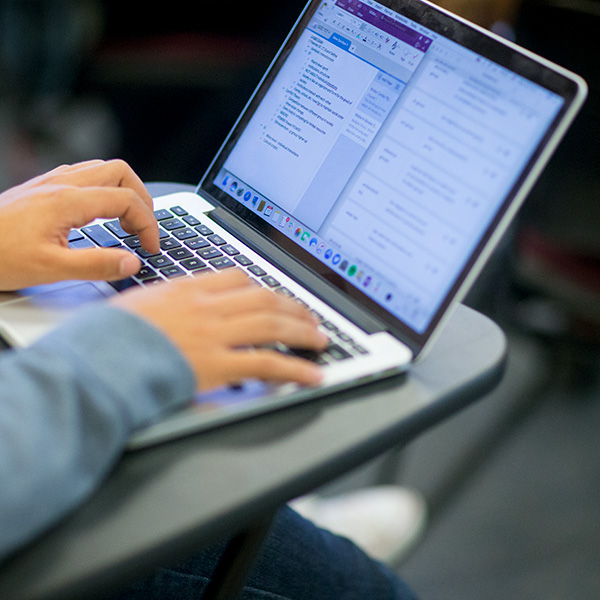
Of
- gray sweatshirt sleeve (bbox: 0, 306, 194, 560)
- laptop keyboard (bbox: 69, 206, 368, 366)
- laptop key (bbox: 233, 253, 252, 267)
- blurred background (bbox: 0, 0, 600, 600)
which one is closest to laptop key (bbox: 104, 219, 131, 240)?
laptop keyboard (bbox: 69, 206, 368, 366)

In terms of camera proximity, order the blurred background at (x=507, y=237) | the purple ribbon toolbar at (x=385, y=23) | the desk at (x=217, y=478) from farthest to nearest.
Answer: the blurred background at (x=507, y=237), the purple ribbon toolbar at (x=385, y=23), the desk at (x=217, y=478)

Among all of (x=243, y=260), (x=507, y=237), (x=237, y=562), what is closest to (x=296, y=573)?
(x=237, y=562)

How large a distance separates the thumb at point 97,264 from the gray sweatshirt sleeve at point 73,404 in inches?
3.9

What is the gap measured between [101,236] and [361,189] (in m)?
0.23

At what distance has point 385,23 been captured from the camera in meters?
0.61

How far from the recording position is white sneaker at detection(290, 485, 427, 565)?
110cm

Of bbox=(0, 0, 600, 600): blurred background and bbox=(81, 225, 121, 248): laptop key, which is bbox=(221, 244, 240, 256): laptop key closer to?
bbox=(81, 225, 121, 248): laptop key

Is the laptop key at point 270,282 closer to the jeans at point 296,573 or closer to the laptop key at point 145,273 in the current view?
the laptop key at point 145,273

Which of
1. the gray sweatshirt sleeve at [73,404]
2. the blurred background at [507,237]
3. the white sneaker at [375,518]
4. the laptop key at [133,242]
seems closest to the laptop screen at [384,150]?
the laptop key at [133,242]

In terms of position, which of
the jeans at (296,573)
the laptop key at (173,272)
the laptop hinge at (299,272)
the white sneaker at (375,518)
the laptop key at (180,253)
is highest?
the laptop hinge at (299,272)

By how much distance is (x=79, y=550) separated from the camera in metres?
0.36

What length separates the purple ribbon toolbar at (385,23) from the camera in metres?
0.59

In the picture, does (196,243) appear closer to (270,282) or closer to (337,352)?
(270,282)

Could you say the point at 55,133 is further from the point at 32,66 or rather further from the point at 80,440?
the point at 80,440
